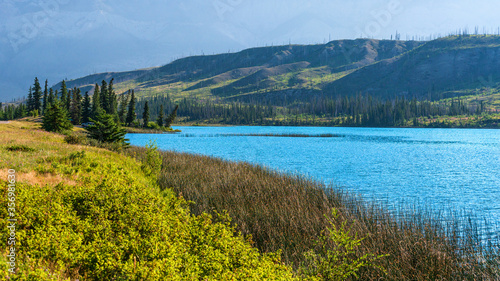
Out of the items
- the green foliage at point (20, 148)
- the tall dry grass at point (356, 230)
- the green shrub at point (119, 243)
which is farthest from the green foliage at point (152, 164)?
the green shrub at point (119, 243)

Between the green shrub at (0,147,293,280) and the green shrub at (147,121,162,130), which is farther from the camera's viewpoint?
the green shrub at (147,121,162,130)

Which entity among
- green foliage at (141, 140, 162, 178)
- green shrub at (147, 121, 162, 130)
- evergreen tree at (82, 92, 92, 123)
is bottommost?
green foliage at (141, 140, 162, 178)

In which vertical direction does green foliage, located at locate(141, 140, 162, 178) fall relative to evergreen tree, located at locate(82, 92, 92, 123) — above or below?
below

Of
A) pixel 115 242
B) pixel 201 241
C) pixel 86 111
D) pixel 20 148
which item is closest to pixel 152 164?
pixel 20 148

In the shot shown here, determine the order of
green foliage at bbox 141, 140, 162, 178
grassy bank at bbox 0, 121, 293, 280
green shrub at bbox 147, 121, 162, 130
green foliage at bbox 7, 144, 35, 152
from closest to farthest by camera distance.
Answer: grassy bank at bbox 0, 121, 293, 280 < green foliage at bbox 7, 144, 35, 152 < green foliage at bbox 141, 140, 162, 178 < green shrub at bbox 147, 121, 162, 130

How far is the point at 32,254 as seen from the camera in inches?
235

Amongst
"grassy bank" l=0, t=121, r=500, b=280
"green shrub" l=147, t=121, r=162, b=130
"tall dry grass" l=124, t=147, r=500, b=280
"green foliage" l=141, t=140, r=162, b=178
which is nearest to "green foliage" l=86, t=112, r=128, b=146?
"green foliage" l=141, t=140, r=162, b=178

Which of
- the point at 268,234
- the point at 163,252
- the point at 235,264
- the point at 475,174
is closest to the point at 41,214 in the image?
the point at 163,252

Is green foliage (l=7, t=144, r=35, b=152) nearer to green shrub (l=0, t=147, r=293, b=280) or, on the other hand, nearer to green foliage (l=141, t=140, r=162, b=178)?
green foliage (l=141, t=140, r=162, b=178)

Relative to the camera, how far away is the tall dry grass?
27.5 ft

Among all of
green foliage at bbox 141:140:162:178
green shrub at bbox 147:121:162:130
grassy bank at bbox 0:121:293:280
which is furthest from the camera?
green shrub at bbox 147:121:162:130

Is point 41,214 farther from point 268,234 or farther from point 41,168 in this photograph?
point 41,168

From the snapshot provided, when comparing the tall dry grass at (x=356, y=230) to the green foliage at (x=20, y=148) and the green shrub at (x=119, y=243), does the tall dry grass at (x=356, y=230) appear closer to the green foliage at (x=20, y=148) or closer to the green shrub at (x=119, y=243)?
the green shrub at (x=119, y=243)

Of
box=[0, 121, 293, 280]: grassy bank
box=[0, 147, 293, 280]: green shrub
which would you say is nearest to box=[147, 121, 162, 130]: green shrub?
box=[0, 121, 293, 280]: grassy bank
